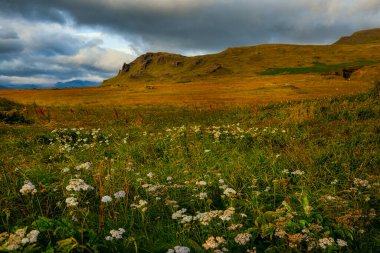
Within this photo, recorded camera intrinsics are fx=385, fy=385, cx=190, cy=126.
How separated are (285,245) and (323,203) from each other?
1597mm

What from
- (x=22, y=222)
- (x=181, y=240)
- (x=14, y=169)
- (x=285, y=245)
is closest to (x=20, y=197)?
(x=22, y=222)

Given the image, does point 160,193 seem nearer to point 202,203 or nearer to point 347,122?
point 202,203

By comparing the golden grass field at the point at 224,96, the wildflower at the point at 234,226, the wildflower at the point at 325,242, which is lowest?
the golden grass field at the point at 224,96

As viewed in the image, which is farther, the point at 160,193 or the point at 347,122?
the point at 347,122

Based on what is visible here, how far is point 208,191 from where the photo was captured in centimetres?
763

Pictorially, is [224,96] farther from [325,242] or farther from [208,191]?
[325,242]

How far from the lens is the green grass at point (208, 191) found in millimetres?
5348

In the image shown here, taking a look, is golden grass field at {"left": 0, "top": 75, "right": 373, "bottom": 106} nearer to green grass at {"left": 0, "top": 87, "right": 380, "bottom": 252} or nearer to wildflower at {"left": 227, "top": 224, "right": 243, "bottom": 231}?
green grass at {"left": 0, "top": 87, "right": 380, "bottom": 252}

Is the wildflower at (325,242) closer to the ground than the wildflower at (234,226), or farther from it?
closer to the ground

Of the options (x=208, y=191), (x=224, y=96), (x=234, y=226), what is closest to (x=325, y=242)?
(x=234, y=226)

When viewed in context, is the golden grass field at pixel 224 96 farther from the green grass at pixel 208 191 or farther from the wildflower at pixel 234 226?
the wildflower at pixel 234 226

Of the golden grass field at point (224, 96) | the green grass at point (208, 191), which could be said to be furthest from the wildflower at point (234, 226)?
the golden grass field at point (224, 96)

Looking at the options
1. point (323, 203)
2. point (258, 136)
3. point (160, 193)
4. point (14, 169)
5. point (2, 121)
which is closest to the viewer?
point (323, 203)

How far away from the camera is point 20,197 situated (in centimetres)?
682
